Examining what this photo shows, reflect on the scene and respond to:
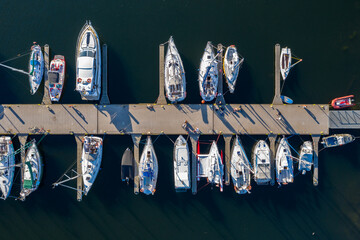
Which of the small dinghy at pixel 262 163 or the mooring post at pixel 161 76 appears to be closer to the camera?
the small dinghy at pixel 262 163

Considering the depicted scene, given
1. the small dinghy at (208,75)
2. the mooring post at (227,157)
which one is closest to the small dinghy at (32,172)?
the small dinghy at (208,75)

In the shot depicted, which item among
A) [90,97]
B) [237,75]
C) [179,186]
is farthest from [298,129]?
[90,97]

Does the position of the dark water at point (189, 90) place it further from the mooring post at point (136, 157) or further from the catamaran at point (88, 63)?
the catamaran at point (88, 63)

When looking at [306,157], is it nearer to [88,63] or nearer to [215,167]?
[215,167]

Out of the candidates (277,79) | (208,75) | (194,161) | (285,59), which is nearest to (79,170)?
(194,161)

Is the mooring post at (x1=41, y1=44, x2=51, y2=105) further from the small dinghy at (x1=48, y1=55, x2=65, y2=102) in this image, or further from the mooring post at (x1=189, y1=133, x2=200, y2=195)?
the mooring post at (x1=189, y1=133, x2=200, y2=195)

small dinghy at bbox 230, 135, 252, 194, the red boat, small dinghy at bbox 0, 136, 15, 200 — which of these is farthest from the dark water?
small dinghy at bbox 0, 136, 15, 200

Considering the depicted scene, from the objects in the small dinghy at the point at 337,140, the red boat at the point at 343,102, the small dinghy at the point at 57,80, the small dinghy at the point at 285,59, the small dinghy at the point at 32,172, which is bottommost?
the small dinghy at the point at 32,172
